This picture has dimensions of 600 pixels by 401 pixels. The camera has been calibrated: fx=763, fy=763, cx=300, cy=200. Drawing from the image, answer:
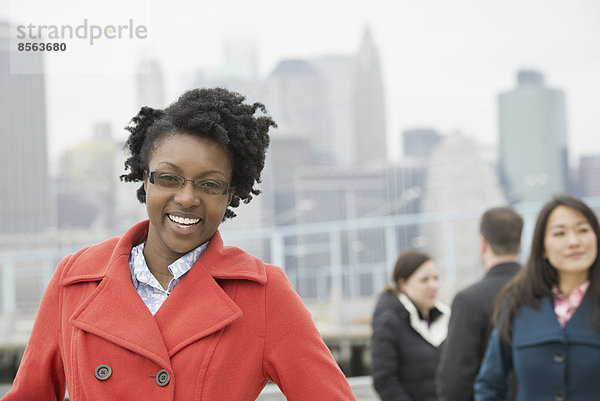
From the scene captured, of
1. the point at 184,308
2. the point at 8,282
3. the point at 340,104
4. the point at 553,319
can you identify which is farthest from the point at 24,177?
the point at 340,104

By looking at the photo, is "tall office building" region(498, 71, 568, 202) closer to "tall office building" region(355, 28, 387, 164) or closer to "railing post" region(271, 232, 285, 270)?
"tall office building" region(355, 28, 387, 164)

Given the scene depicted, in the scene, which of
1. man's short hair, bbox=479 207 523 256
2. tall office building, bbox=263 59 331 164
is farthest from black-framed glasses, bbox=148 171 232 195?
tall office building, bbox=263 59 331 164

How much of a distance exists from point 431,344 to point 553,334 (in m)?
1.35

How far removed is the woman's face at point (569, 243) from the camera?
299 cm

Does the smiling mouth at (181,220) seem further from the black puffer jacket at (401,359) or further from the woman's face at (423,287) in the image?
the woman's face at (423,287)

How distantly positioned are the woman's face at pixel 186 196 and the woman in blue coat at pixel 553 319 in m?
1.59

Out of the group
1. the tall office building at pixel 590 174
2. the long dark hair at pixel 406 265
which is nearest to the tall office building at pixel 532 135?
the tall office building at pixel 590 174

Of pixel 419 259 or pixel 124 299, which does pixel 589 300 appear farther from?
pixel 124 299

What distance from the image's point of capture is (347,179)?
9912 cm

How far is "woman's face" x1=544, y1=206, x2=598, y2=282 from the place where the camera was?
299 centimetres

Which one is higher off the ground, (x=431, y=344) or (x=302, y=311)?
(x=302, y=311)

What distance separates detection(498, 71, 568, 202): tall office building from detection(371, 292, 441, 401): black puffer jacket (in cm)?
5446

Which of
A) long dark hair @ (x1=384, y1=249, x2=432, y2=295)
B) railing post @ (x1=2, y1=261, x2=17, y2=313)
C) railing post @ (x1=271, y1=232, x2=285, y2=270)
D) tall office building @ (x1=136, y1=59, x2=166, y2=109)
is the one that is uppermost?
tall office building @ (x1=136, y1=59, x2=166, y2=109)

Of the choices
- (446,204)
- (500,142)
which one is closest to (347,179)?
(446,204)
